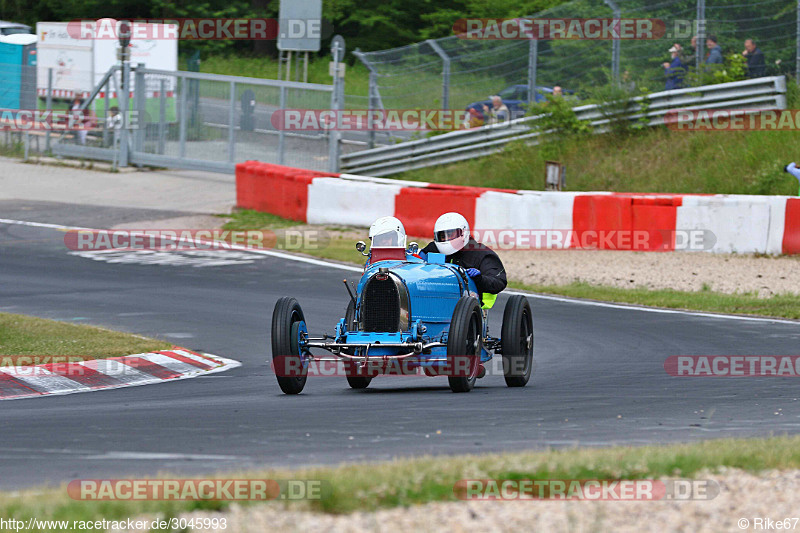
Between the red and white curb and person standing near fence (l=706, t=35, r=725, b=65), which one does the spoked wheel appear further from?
person standing near fence (l=706, t=35, r=725, b=65)

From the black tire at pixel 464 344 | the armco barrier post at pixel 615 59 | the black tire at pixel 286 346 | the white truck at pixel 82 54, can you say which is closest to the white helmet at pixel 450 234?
the black tire at pixel 464 344

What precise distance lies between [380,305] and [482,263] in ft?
4.16

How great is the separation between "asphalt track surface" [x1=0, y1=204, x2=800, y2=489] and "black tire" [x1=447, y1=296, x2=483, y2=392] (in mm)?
156

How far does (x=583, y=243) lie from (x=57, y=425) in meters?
10.9

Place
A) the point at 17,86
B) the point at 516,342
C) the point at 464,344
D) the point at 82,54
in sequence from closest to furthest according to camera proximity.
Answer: the point at 464,344 < the point at 516,342 < the point at 17,86 < the point at 82,54

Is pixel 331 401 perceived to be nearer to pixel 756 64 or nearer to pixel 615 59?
pixel 756 64

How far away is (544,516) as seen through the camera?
4766 millimetres

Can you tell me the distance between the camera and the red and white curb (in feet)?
30.3

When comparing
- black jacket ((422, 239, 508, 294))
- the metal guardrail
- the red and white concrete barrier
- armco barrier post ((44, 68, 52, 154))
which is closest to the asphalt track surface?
black jacket ((422, 239, 508, 294))

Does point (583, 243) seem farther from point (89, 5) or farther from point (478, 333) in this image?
point (89, 5)

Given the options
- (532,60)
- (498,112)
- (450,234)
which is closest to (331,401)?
(450,234)

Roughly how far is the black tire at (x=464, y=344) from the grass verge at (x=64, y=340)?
335cm

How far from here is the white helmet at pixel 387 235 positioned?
9.22m

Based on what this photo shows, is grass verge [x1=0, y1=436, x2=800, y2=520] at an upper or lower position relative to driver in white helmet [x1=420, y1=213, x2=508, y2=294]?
lower
